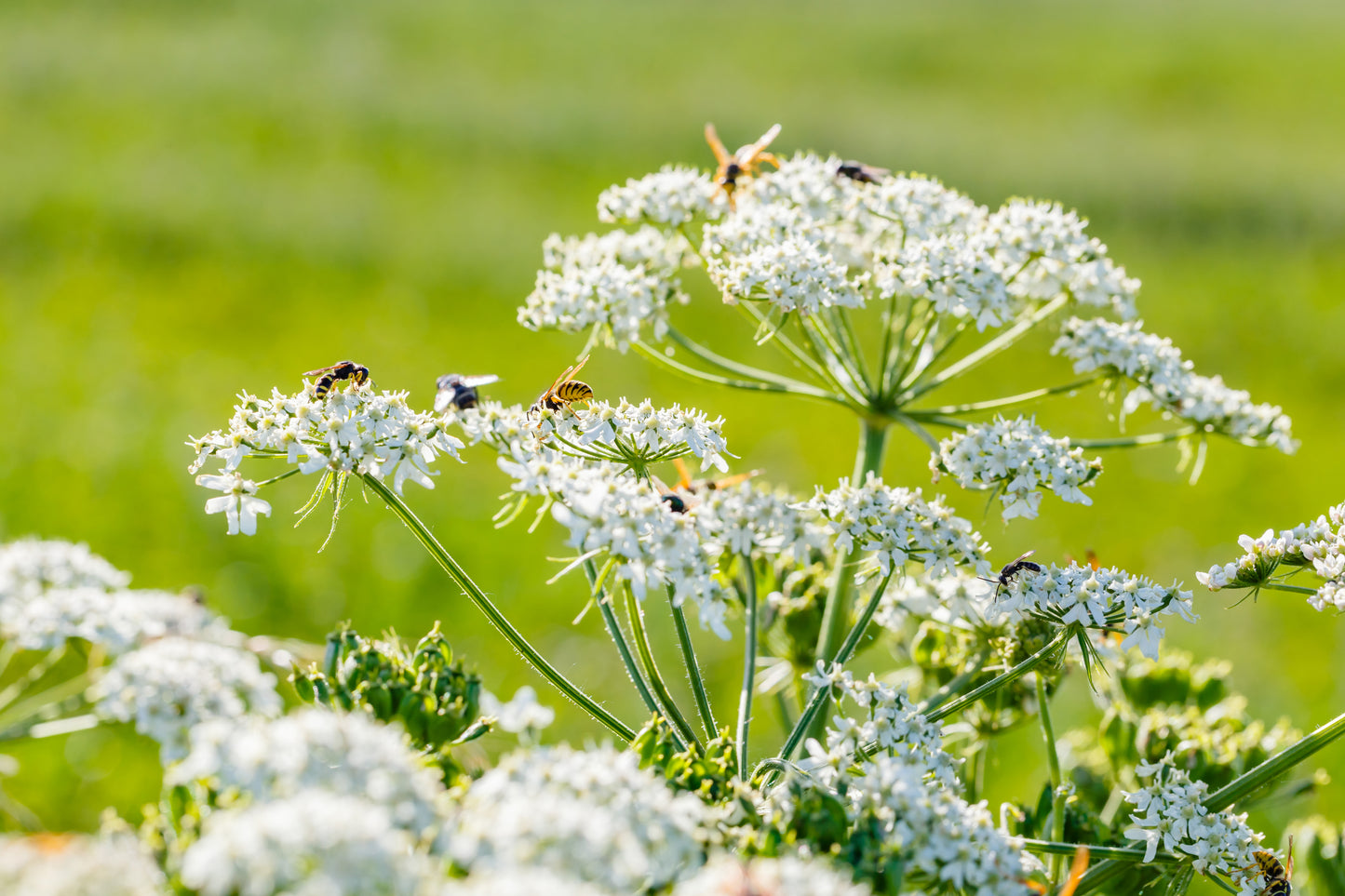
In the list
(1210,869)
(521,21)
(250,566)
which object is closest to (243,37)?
(521,21)

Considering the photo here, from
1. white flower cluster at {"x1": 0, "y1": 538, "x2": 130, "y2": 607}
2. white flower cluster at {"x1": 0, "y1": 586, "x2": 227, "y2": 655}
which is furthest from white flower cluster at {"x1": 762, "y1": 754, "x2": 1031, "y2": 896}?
white flower cluster at {"x1": 0, "y1": 538, "x2": 130, "y2": 607}

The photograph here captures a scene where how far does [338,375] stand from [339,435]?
344 mm

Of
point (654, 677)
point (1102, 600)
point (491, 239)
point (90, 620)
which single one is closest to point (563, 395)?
point (654, 677)

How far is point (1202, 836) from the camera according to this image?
11.3 ft

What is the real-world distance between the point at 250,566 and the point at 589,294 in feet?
26.3

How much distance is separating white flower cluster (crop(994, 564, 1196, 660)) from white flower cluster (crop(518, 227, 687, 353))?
2.03 meters

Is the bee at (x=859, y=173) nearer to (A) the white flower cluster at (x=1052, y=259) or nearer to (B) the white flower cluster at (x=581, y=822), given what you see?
(A) the white flower cluster at (x=1052, y=259)

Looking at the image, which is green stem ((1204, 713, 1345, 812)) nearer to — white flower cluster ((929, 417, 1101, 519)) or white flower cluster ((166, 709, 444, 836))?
white flower cluster ((929, 417, 1101, 519))

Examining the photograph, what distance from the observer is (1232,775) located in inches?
176

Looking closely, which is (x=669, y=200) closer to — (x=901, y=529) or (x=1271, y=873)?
(x=901, y=529)

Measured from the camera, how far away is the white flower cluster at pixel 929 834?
106 inches

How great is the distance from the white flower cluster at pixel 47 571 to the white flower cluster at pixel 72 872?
1.99 m

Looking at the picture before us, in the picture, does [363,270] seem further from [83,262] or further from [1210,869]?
[1210,869]

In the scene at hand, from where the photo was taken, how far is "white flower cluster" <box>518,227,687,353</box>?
16.3 feet
